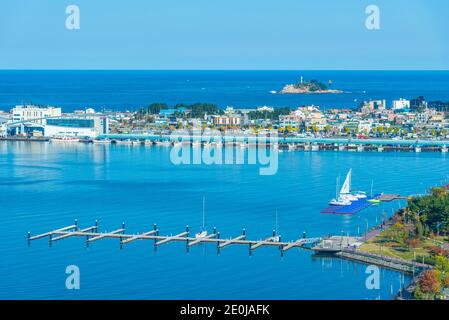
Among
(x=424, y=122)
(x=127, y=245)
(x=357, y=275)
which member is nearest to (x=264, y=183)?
(x=127, y=245)

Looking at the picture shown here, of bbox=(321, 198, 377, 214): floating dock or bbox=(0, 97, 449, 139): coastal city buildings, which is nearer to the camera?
bbox=(321, 198, 377, 214): floating dock

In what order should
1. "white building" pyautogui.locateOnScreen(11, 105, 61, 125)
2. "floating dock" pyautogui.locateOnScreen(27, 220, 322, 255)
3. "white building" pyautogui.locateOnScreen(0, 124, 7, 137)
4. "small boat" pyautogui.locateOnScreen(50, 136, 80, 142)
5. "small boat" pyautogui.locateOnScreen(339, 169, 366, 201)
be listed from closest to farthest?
"floating dock" pyautogui.locateOnScreen(27, 220, 322, 255) < "small boat" pyautogui.locateOnScreen(339, 169, 366, 201) < "small boat" pyautogui.locateOnScreen(50, 136, 80, 142) < "white building" pyautogui.locateOnScreen(0, 124, 7, 137) < "white building" pyautogui.locateOnScreen(11, 105, 61, 125)

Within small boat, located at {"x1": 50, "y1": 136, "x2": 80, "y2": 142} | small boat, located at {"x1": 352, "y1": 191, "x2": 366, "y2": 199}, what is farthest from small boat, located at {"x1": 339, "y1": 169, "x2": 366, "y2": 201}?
small boat, located at {"x1": 50, "y1": 136, "x2": 80, "y2": 142}

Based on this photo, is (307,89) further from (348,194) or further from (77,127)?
(348,194)

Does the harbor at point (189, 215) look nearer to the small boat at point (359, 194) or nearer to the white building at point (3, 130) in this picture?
the small boat at point (359, 194)

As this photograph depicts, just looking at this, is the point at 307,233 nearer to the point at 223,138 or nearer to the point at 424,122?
the point at 223,138

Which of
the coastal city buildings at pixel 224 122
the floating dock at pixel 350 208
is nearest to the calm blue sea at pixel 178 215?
the floating dock at pixel 350 208

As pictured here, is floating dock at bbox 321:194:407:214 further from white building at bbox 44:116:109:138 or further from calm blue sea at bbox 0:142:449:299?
white building at bbox 44:116:109:138
